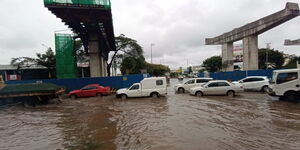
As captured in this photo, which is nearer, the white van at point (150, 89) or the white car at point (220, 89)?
the white car at point (220, 89)

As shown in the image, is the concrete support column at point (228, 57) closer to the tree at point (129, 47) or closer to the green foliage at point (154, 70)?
the tree at point (129, 47)

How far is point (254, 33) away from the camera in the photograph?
22922 millimetres

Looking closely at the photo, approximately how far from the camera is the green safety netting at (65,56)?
2294 centimetres

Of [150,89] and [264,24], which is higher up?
[264,24]

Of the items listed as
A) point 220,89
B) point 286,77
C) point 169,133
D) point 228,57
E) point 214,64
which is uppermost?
point 214,64

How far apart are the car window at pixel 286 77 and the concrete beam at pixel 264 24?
48.3ft

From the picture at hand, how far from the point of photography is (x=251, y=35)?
922 inches

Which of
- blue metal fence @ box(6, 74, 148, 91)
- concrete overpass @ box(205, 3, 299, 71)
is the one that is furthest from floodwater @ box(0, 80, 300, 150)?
concrete overpass @ box(205, 3, 299, 71)

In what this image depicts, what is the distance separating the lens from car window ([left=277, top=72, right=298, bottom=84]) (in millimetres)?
9156

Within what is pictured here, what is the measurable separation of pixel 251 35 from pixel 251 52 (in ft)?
8.77

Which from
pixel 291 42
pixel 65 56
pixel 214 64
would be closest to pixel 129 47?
pixel 65 56

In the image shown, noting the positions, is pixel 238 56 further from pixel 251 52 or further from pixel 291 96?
pixel 291 96

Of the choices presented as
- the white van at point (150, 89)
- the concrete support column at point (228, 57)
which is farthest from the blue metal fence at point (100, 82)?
the concrete support column at point (228, 57)

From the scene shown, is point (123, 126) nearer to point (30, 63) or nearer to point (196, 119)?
point (196, 119)
